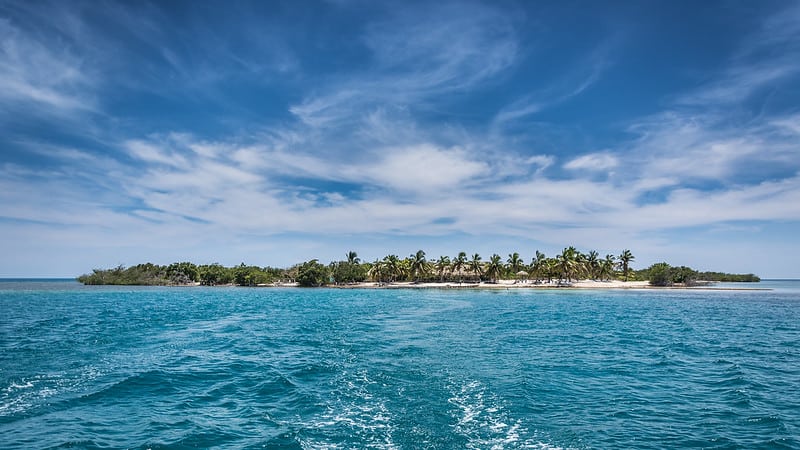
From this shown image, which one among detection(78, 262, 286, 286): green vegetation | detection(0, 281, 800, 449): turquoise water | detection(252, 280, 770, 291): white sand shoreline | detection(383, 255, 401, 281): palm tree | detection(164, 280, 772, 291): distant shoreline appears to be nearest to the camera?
detection(0, 281, 800, 449): turquoise water

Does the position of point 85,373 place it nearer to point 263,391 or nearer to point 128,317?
point 263,391

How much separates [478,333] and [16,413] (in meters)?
28.0

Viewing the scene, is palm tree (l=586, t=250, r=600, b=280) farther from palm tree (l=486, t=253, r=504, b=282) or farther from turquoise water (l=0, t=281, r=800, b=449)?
turquoise water (l=0, t=281, r=800, b=449)

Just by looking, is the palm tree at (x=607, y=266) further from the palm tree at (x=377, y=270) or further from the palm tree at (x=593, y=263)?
the palm tree at (x=377, y=270)

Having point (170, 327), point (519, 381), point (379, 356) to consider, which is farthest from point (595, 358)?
point (170, 327)

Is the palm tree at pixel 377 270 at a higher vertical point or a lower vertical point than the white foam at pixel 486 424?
higher

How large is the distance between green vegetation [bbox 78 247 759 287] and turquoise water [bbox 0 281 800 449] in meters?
120

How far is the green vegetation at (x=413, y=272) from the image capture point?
5827 inches

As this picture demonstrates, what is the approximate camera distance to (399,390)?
1708 cm

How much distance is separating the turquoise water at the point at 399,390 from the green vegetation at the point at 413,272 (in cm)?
12042

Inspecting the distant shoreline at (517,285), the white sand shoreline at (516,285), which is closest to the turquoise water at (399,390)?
the distant shoreline at (517,285)

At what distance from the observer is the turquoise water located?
12.4 m

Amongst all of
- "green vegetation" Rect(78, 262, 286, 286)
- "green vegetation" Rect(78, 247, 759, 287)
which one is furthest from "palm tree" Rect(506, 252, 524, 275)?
"green vegetation" Rect(78, 262, 286, 286)

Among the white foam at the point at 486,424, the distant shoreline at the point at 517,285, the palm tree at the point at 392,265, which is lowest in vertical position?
the white foam at the point at 486,424
